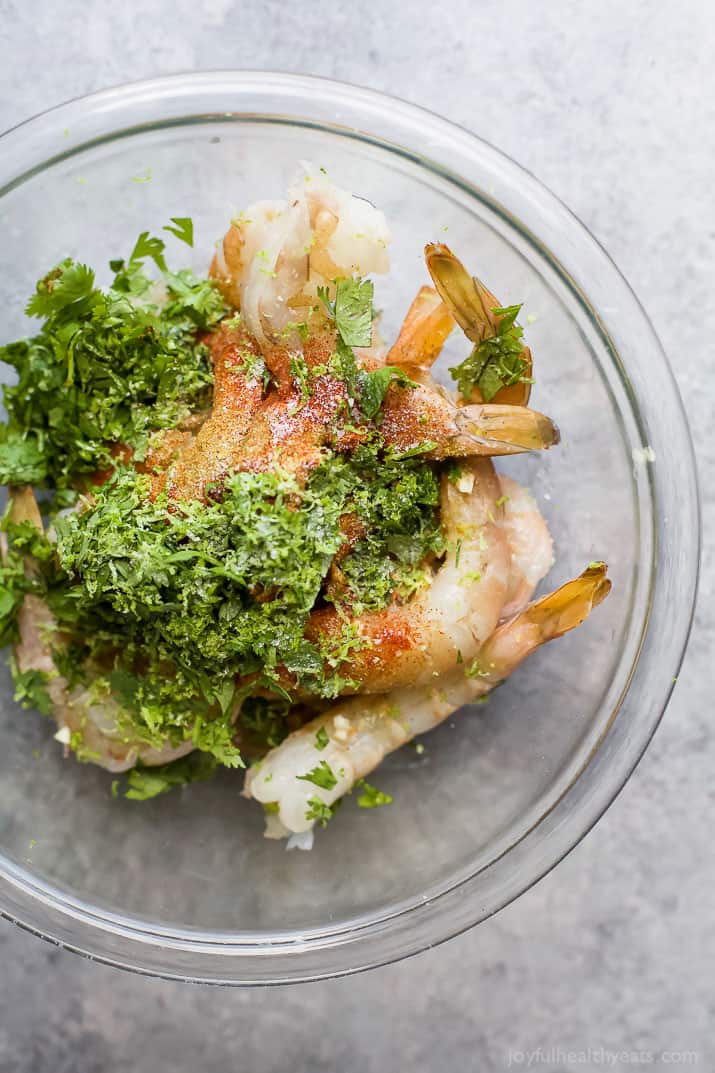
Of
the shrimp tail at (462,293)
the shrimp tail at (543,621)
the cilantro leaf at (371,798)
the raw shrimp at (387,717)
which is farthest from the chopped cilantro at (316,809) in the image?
the shrimp tail at (462,293)

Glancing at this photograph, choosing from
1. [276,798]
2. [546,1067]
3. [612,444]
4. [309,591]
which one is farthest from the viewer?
[546,1067]

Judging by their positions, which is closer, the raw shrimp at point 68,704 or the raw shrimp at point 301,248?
the raw shrimp at point 301,248

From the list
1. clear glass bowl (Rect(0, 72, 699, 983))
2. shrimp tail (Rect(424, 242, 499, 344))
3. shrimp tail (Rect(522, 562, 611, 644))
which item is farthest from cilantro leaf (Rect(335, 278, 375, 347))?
shrimp tail (Rect(522, 562, 611, 644))

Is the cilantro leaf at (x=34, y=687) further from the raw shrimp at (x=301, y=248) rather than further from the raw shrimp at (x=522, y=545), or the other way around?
the raw shrimp at (x=522, y=545)

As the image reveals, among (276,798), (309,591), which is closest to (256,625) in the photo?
(309,591)

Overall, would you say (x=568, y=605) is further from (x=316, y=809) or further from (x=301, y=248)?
(x=301, y=248)

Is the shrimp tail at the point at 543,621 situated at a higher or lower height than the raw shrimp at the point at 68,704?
higher

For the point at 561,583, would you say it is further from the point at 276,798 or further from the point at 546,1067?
the point at 546,1067
